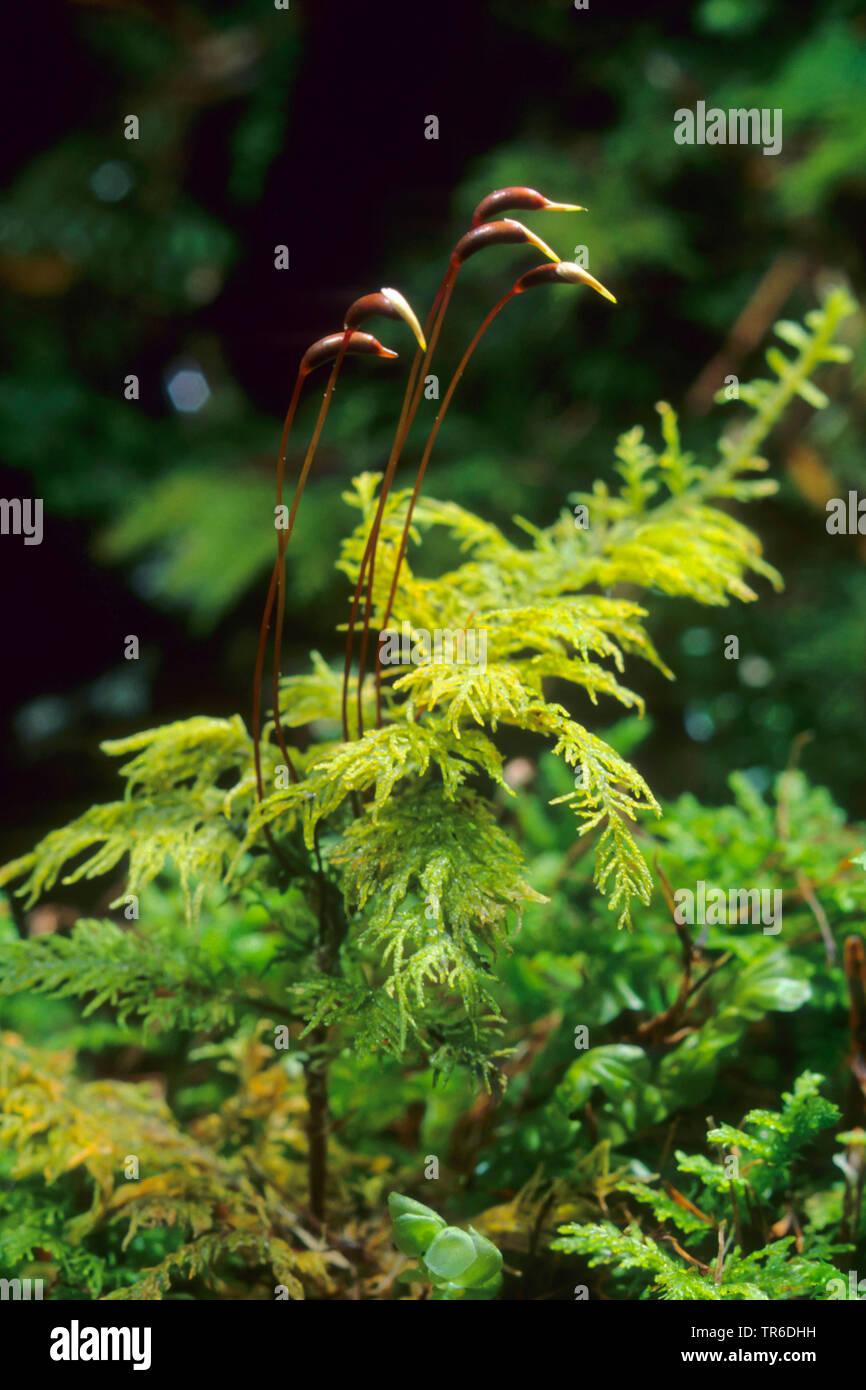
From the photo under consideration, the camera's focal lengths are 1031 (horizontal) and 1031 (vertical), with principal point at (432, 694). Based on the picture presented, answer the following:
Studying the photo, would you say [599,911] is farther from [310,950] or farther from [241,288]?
[241,288]

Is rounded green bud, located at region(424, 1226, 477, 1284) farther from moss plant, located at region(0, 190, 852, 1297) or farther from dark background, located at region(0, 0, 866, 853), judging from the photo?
dark background, located at region(0, 0, 866, 853)

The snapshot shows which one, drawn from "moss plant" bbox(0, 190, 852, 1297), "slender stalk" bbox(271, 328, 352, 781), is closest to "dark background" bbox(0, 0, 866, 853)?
"moss plant" bbox(0, 190, 852, 1297)

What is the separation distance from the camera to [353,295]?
8.82 ft

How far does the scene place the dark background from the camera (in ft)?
7.16

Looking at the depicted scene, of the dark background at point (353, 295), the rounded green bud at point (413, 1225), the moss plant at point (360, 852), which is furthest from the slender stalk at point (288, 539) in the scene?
the dark background at point (353, 295)

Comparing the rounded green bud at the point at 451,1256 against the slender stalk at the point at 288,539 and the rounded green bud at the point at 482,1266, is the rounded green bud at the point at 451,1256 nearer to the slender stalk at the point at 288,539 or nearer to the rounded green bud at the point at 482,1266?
the rounded green bud at the point at 482,1266

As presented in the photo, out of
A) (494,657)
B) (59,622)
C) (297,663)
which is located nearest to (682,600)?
(297,663)

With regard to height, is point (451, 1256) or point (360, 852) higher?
point (360, 852)

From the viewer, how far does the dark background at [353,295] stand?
7.16 feet

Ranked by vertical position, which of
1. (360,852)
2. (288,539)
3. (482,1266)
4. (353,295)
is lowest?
(482,1266)

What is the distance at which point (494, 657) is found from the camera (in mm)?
925

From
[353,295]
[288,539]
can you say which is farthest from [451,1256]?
[353,295]

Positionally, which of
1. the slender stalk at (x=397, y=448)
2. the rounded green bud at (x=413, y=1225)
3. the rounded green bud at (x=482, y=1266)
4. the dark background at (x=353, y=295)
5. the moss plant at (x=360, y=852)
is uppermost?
the dark background at (x=353, y=295)

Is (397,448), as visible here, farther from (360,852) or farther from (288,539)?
(360,852)
